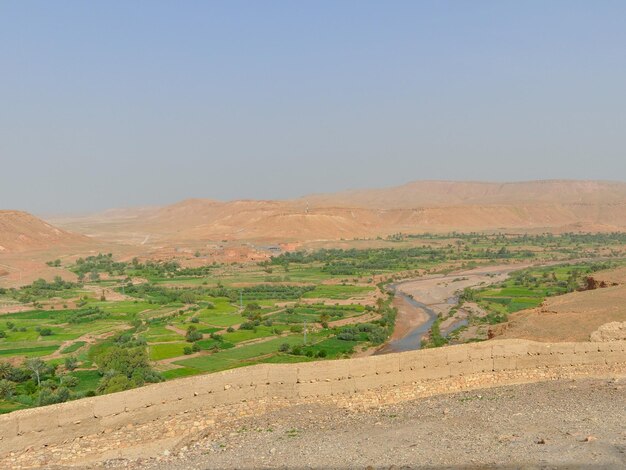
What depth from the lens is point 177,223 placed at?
6944 inches

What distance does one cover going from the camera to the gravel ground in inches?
374

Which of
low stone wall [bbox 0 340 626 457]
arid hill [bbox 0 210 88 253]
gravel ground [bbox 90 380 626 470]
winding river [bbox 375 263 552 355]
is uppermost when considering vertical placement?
arid hill [bbox 0 210 88 253]

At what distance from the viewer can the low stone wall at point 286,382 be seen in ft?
34.7

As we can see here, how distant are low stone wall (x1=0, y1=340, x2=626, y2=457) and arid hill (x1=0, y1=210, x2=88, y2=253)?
93.4 metres

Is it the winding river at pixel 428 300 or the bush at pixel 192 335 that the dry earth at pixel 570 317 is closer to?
the winding river at pixel 428 300

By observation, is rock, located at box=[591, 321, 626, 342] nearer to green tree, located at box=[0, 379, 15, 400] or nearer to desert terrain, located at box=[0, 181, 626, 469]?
desert terrain, located at box=[0, 181, 626, 469]

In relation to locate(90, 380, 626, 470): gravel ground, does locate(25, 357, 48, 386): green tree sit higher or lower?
lower

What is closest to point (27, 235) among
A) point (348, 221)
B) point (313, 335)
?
point (348, 221)

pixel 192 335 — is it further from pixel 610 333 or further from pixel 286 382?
pixel 610 333

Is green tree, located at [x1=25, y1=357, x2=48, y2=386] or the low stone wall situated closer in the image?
the low stone wall

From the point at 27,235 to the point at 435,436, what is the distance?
107 m

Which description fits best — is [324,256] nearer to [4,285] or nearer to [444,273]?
[444,273]

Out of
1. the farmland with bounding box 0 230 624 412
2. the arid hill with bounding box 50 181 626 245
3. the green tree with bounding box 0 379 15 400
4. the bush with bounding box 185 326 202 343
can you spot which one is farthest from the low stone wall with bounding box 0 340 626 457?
the arid hill with bounding box 50 181 626 245

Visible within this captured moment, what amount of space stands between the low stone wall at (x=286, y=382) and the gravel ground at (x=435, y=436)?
0.65 m
